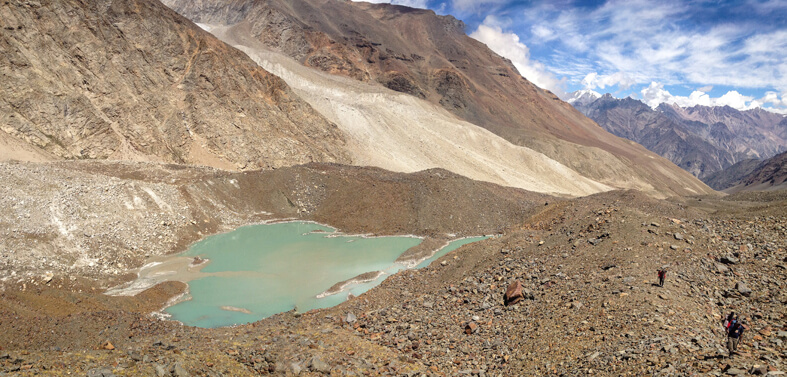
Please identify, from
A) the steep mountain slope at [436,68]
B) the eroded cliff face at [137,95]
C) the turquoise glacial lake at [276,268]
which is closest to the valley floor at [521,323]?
the turquoise glacial lake at [276,268]

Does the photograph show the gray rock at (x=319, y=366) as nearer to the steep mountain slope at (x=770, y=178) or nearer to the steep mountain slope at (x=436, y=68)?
the steep mountain slope at (x=436, y=68)

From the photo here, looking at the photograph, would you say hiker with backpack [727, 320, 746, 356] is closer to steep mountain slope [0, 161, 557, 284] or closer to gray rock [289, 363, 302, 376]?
gray rock [289, 363, 302, 376]

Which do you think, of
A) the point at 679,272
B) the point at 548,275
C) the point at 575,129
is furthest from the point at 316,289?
the point at 575,129

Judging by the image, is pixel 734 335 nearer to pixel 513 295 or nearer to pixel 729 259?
pixel 729 259

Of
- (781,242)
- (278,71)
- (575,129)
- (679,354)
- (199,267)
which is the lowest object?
(199,267)

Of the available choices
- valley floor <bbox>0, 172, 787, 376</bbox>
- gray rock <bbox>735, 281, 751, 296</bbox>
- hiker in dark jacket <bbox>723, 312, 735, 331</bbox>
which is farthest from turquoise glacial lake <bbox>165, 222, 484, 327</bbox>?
gray rock <bbox>735, 281, 751, 296</bbox>

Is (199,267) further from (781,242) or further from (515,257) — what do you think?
(781,242)

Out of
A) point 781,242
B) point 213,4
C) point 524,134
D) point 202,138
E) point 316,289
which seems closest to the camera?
point 781,242
